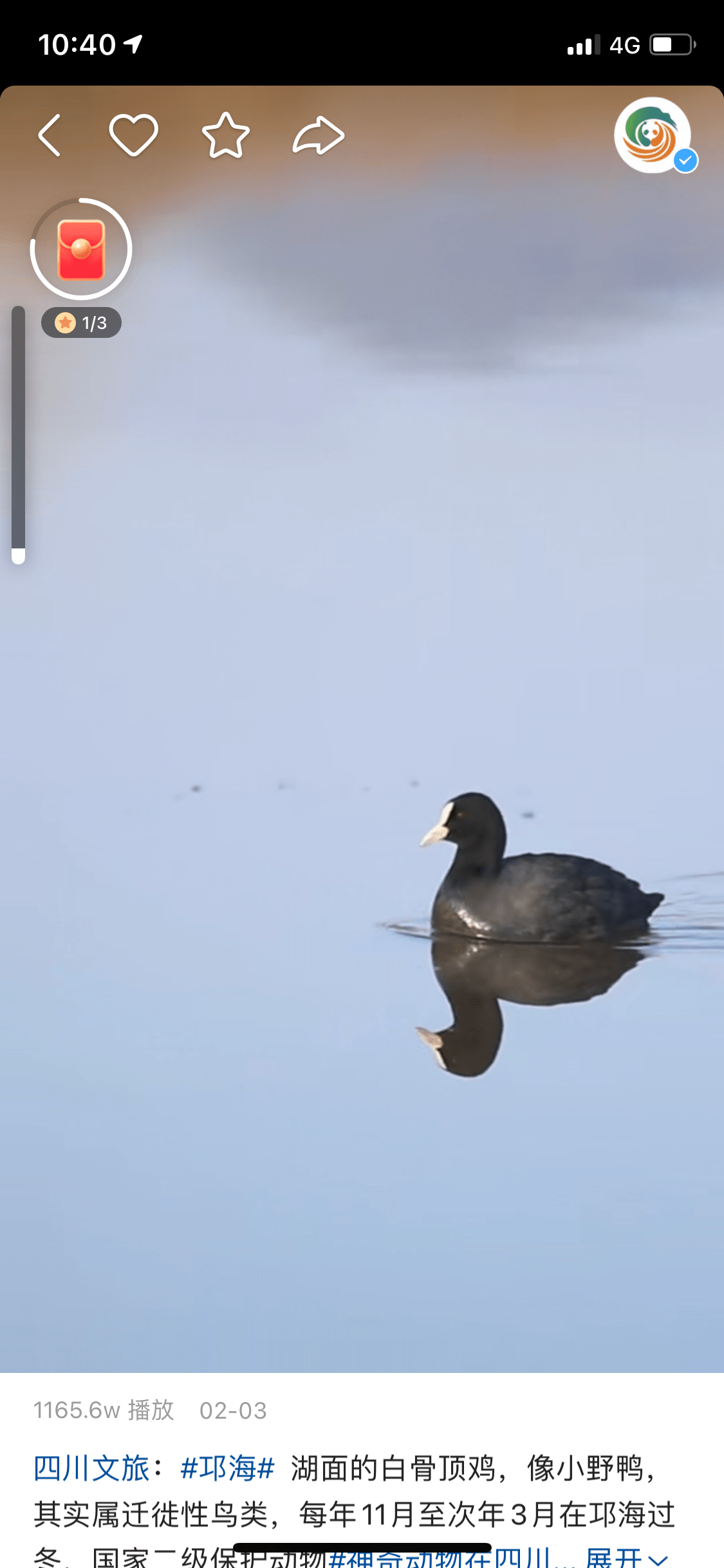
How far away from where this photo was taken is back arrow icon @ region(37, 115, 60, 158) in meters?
3.38

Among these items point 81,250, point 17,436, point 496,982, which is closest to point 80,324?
point 81,250

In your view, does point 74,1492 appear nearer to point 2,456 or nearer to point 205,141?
point 2,456

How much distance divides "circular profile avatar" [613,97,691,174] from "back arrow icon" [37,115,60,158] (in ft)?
3.95

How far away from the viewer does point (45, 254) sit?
11.3ft

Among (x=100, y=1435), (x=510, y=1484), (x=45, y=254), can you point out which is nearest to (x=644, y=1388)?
(x=510, y=1484)

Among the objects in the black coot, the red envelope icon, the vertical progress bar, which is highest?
the red envelope icon

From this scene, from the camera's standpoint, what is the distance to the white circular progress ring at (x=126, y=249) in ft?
11.2
